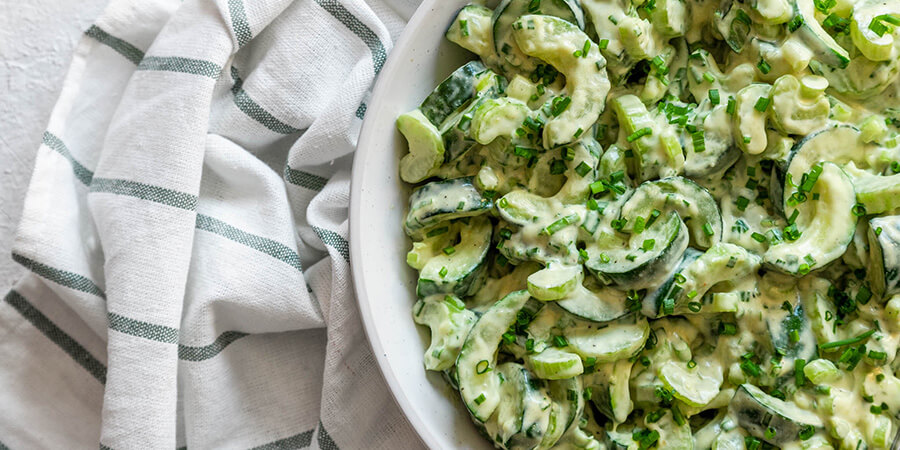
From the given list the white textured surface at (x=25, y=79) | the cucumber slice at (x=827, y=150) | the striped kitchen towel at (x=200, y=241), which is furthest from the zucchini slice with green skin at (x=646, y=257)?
the white textured surface at (x=25, y=79)

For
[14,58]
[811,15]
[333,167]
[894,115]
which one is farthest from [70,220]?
[894,115]

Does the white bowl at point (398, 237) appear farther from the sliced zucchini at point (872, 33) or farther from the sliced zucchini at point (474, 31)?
the sliced zucchini at point (872, 33)

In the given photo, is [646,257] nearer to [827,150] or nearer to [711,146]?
[711,146]

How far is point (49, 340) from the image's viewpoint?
6.22ft

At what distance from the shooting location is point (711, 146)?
1501 millimetres

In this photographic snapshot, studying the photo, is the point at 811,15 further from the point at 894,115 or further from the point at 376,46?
the point at 376,46

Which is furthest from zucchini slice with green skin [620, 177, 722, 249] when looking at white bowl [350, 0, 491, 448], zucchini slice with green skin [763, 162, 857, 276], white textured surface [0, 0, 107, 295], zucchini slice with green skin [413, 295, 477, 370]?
white textured surface [0, 0, 107, 295]

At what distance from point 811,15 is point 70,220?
154 centimetres

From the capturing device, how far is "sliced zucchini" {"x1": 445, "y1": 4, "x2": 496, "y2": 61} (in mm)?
1581

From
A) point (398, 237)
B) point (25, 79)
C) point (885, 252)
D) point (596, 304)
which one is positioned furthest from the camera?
point (25, 79)

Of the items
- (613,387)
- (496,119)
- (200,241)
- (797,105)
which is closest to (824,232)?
(797,105)

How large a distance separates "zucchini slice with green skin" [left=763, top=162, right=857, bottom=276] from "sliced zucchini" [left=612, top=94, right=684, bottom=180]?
0.76 feet

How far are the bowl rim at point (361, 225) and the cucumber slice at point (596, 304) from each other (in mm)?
332

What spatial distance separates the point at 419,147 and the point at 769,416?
0.77 meters
